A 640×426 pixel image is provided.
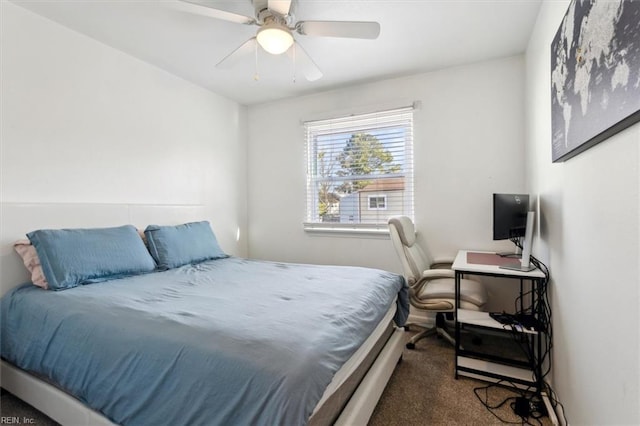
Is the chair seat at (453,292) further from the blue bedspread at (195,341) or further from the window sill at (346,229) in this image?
the window sill at (346,229)

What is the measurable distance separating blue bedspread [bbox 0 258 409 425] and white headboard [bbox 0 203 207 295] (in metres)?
0.23

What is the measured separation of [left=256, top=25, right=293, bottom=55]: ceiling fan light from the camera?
5.96 feet

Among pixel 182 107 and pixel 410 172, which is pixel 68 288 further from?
pixel 410 172

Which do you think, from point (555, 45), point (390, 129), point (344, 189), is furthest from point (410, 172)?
point (555, 45)

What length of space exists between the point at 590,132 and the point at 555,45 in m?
0.82

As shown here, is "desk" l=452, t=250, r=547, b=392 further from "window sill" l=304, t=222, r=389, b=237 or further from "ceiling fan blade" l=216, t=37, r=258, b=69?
"ceiling fan blade" l=216, t=37, r=258, b=69

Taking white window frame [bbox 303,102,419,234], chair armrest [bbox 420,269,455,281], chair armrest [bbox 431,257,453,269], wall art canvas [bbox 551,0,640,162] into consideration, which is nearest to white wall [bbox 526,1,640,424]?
A: wall art canvas [bbox 551,0,640,162]

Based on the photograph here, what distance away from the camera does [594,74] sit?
1.12 m

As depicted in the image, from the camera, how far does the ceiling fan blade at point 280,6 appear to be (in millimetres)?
1697

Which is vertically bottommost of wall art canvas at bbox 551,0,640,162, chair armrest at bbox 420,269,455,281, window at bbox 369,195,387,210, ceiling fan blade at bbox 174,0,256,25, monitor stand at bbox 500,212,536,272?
chair armrest at bbox 420,269,455,281

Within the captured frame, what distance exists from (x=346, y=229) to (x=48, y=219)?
2.57 meters

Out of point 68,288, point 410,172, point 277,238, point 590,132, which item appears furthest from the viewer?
point 277,238

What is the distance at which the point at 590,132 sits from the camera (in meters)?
1.16

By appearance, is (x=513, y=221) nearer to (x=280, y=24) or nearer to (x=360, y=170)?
(x=360, y=170)
